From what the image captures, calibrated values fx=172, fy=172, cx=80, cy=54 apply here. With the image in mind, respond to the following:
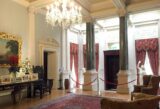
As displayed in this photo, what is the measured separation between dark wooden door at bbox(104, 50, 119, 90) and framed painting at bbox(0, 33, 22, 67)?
6.42 metres

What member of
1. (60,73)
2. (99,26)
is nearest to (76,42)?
(99,26)

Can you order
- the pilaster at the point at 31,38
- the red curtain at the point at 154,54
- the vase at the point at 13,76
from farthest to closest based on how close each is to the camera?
the red curtain at the point at 154,54 < the pilaster at the point at 31,38 < the vase at the point at 13,76

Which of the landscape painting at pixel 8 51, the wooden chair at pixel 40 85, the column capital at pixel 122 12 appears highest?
the column capital at pixel 122 12

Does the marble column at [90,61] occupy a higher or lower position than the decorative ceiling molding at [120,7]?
lower

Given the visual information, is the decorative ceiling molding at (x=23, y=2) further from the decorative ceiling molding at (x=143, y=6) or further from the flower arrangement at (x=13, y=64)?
the decorative ceiling molding at (x=143, y=6)

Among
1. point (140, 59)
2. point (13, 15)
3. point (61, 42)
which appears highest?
point (13, 15)

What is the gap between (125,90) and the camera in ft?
28.3

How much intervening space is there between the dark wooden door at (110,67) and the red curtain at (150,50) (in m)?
1.62

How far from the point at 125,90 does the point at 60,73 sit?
4136mm

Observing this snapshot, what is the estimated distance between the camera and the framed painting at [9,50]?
23.2 ft

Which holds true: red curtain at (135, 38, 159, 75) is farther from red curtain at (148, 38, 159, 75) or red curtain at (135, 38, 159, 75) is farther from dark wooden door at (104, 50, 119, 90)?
dark wooden door at (104, 50, 119, 90)

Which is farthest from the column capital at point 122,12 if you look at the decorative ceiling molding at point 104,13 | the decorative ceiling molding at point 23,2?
the decorative ceiling molding at point 23,2

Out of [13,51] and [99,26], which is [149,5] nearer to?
[99,26]

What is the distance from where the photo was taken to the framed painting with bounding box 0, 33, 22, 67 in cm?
706
